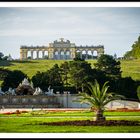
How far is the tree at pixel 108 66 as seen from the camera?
48.6 meters

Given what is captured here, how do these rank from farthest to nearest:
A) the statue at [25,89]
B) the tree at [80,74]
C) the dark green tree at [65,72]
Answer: the dark green tree at [65,72], the tree at [80,74], the statue at [25,89]

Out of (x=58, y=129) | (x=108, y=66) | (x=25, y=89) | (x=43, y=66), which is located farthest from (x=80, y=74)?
(x=58, y=129)

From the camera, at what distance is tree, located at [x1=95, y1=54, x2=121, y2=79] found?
48.6 meters

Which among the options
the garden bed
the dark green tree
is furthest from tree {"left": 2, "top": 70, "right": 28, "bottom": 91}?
the garden bed

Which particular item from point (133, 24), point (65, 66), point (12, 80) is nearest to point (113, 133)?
point (133, 24)

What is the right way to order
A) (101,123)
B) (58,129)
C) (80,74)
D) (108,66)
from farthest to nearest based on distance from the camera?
(108,66), (80,74), (101,123), (58,129)

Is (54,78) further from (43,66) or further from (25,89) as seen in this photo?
(43,66)

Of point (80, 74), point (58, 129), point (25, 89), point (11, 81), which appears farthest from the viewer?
point (11, 81)

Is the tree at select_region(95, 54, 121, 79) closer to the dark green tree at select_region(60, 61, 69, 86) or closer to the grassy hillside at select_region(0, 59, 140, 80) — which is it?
the dark green tree at select_region(60, 61, 69, 86)

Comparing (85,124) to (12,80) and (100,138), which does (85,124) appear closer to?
(100,138)

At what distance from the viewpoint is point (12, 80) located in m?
47.0

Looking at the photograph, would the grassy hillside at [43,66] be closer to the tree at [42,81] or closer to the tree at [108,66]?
the tree at [108,66]

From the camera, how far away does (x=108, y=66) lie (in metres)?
49.6

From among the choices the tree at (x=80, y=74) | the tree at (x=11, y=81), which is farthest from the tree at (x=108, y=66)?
the tree at (x=11, y=81)
